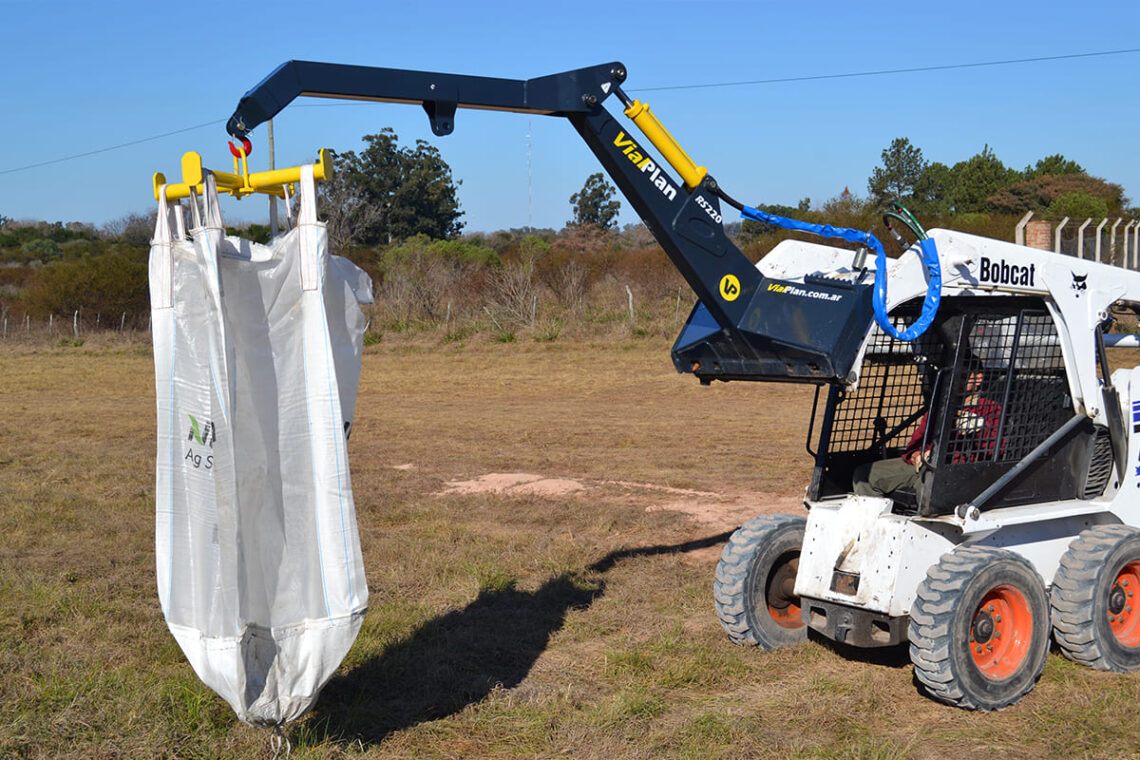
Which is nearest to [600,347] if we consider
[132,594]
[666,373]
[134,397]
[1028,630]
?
[666,373]

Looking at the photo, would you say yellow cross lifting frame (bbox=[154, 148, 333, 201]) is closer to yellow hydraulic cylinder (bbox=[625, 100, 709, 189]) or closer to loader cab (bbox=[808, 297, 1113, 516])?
yellow hydraulic cylinder (bbox=[625, 100, 709, 189])

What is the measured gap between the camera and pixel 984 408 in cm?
595

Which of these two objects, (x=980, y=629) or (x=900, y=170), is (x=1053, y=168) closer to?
(x=900, y=170)

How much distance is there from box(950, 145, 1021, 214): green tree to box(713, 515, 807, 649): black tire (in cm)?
4920

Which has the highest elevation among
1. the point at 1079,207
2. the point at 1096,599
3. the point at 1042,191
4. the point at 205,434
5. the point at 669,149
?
the point at 1042,191

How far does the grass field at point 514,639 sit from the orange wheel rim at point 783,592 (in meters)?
0.22

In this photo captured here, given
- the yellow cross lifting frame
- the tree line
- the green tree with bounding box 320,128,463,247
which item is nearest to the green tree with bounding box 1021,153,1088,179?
the tree line

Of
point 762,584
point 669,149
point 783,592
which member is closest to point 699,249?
point 669,149

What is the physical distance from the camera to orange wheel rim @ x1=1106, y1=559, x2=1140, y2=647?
6.04 metres

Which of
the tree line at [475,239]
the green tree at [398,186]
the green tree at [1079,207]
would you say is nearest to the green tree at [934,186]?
the tree line at [475,239]

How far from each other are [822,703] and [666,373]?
1605cm

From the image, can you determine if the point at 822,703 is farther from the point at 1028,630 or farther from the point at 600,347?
the point at 600,347

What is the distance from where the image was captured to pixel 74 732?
504 cm

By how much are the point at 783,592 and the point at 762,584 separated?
0.27m
